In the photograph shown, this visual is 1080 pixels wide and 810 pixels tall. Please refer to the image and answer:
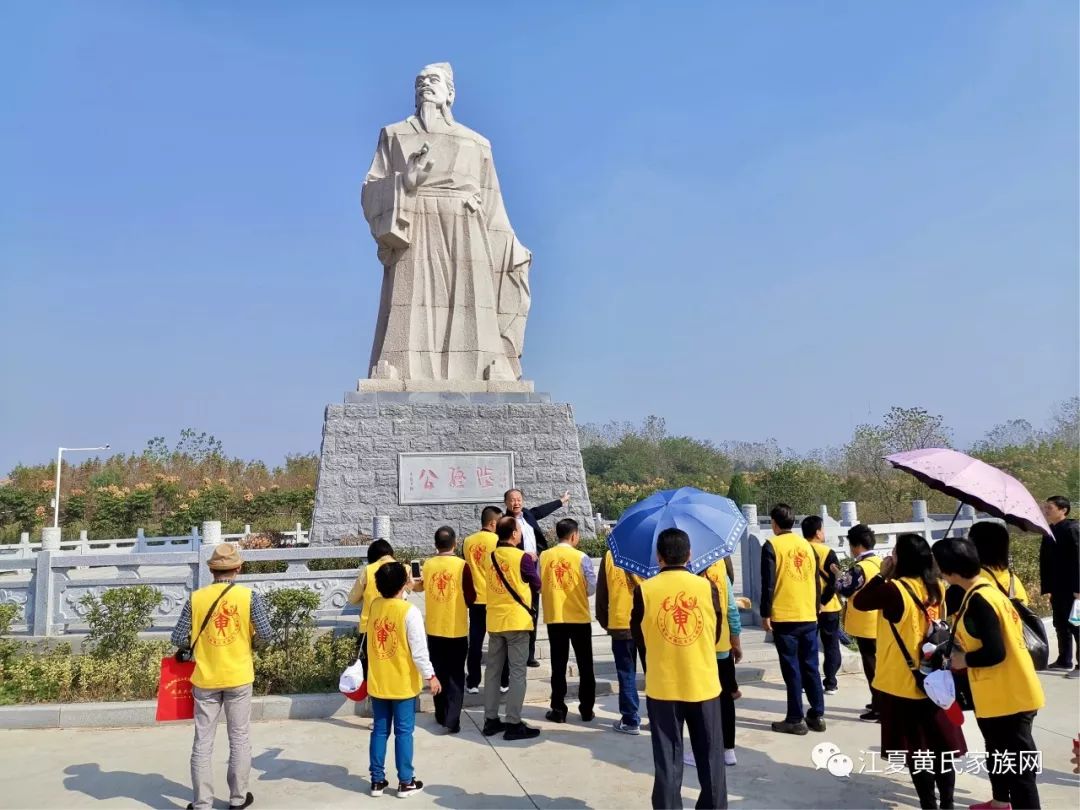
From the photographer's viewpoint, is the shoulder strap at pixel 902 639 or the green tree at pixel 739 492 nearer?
the shoulder strap at pixel 902 639

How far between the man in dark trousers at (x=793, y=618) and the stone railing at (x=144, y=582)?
349 centimetres

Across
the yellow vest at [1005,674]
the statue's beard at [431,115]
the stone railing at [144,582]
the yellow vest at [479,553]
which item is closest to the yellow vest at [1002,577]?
the yellow vest at [1005,674]

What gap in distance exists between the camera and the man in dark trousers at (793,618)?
167 inches

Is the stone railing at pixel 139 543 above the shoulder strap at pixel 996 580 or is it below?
below

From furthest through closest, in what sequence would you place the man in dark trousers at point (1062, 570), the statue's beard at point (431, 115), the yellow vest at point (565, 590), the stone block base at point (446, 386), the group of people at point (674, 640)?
the statue's beard at point (431, 115)
the stone block base at point (446, 386)
the man in dark trousers at point (1062, 570)
the yellow vest at point (565, 590)
the group of people at point (674, 640)

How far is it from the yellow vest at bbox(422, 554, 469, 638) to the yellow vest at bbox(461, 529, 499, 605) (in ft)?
0.93

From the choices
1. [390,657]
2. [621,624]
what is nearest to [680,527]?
[621,624]

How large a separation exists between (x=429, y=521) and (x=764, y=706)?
562 cm

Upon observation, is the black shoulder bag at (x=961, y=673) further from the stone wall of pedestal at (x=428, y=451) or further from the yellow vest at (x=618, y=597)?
the stone wall of pedestal at (x=428, y=451)

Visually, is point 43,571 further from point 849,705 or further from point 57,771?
point 849,705

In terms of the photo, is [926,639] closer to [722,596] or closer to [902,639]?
[902,639]

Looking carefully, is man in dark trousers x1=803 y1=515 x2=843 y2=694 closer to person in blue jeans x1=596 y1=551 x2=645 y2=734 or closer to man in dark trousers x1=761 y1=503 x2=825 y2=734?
man in dark trousers x1=761 y1=503 x2=825 y2=734

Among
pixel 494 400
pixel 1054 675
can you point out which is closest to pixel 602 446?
pixel 494 400

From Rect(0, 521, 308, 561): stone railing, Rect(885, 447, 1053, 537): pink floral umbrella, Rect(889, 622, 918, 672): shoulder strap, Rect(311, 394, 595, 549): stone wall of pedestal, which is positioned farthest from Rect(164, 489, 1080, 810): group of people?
Rect(0, 521, 308, 561): stone railing
